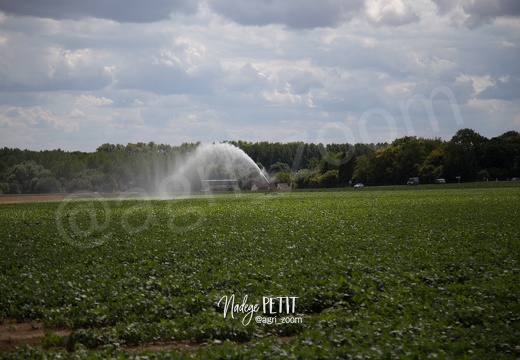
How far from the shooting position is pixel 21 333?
48.6ft

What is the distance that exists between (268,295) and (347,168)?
131 m

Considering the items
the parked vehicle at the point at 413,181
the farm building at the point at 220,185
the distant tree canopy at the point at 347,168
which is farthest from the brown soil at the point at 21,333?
the parked vehicle at the point at 413,181

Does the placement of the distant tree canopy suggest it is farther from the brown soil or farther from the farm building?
the brown soil

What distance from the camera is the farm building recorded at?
4405 inches

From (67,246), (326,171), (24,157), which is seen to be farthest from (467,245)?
(24,157)

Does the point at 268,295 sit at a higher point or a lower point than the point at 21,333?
higher

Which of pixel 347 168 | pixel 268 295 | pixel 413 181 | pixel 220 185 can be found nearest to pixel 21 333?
pixel 268 295

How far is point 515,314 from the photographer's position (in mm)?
13844

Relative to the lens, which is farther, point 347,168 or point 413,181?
point 347,168

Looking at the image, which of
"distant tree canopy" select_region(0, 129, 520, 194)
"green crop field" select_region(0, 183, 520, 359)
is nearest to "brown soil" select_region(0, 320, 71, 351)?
"green crop field" select_region(0, 183, 520, 359)

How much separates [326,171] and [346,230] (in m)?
113

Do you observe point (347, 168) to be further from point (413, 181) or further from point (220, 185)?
point (220, 185)

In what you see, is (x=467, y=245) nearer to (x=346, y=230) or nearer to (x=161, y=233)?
(x=346, y=230)

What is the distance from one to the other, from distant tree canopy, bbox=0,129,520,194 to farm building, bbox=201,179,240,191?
49.6 ft
